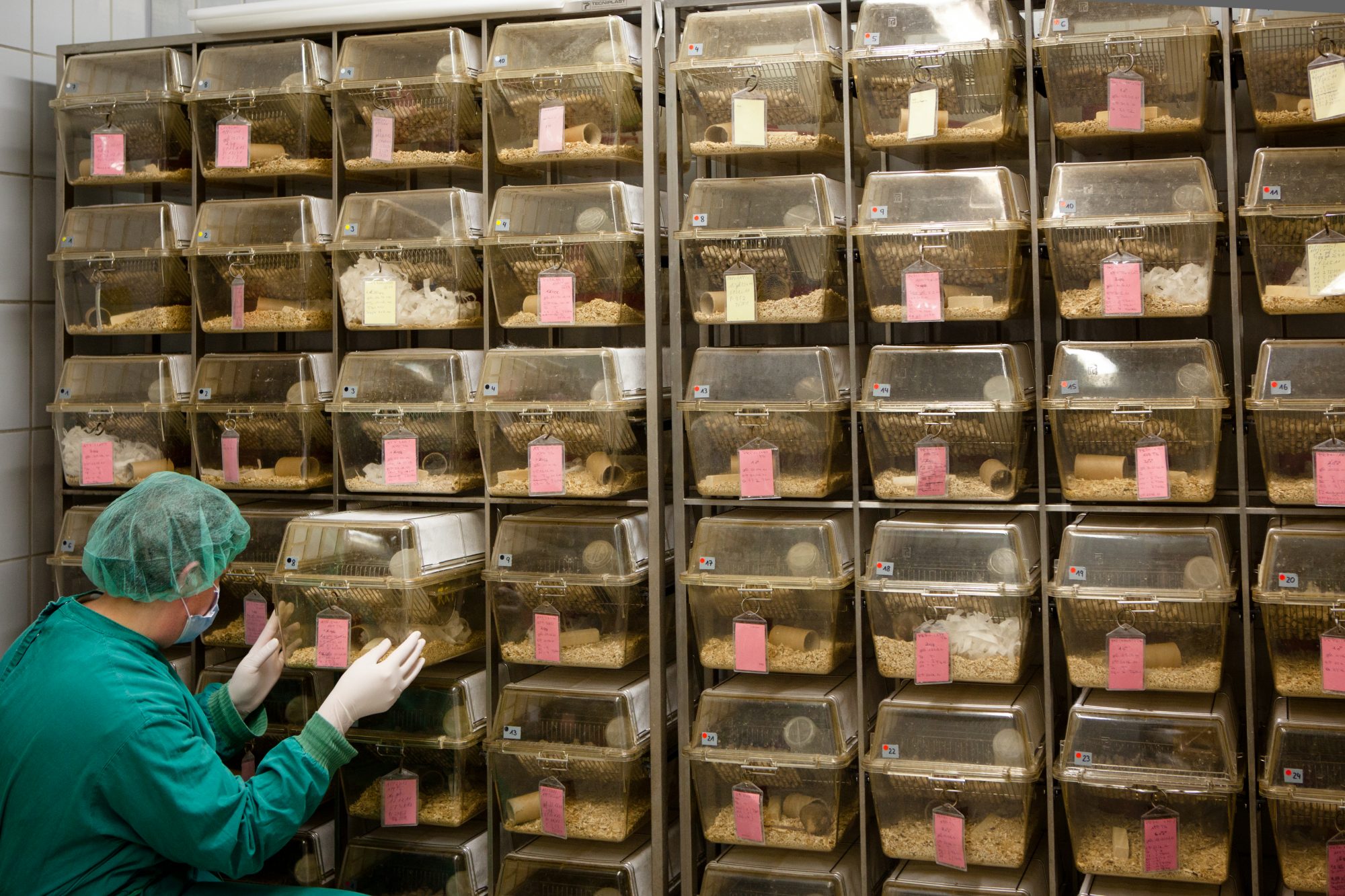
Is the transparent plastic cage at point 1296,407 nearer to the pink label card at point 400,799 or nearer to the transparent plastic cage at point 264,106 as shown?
the pink label card at point 400,799

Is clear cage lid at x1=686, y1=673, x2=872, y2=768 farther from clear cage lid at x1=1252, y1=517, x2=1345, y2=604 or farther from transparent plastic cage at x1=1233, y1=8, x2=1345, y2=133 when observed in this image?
transparent plastic cage at x1=1233, y1=8, x2=1345, y2=133

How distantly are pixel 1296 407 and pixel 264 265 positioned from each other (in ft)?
8.94

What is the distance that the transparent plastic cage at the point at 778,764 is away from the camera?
3.16 m

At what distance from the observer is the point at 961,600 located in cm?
303

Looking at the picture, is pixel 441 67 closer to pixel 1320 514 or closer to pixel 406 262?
pixel 406 262

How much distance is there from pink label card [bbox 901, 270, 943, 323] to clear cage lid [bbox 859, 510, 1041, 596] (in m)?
0.52

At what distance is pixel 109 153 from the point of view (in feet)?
12.1

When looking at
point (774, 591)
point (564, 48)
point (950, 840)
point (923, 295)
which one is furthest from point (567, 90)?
point (950, 840)

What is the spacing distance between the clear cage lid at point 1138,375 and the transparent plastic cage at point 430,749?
5.75ft

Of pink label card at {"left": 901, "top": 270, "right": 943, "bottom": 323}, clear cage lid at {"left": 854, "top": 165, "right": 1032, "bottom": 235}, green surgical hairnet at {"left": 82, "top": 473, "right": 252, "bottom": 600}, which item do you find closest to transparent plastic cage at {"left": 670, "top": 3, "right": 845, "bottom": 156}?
clear cage lid at {"left": 854, "top": 165, "right": 1032, "bottom": 235}

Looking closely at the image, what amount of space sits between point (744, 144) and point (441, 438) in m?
1.14

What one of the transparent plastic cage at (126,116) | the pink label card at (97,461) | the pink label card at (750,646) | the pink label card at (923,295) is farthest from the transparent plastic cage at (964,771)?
the transparent plastic cage at (126,116)

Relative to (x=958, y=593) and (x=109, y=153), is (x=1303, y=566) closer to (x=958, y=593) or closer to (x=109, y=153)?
(x=958, y=593)

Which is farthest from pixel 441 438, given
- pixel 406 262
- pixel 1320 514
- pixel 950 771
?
pixel 1320 514
